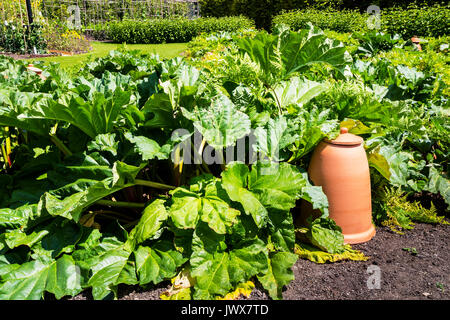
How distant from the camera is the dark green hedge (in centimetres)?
1753

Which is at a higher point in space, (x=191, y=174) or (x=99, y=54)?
(x=99, y=54)

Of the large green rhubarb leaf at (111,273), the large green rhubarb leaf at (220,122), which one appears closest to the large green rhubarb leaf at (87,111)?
the large green rhubarb leaf at (220,122)

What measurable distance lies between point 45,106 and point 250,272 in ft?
4.83

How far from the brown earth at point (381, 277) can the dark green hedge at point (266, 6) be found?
629 inches

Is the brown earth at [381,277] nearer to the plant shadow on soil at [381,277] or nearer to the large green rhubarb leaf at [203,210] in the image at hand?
the plant shadow on soil at [381,277]

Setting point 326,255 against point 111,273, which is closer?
point 111,273

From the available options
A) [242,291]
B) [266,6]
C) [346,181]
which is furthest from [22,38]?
[266,6]

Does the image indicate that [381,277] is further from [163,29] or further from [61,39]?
[163,29]

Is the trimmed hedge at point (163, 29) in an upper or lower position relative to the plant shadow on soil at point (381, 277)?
upper

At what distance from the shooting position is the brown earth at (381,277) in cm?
203

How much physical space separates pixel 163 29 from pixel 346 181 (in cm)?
1619

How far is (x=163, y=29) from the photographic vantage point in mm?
17062

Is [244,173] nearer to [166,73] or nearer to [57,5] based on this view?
[166,73]

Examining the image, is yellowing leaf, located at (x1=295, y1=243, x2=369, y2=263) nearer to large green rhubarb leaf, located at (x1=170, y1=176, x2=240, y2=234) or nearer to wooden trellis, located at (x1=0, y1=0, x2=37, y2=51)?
large green rhubarb leaf, located at (x1=170, y1=176, x2=240, y2=234)
